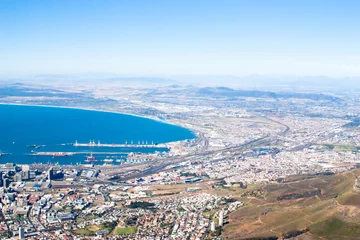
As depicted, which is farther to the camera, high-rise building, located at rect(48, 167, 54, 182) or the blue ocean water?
the blue ocean water

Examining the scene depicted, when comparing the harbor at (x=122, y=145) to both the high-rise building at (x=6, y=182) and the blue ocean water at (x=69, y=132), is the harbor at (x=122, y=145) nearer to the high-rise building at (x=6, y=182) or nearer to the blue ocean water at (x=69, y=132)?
the blue ocean water at (x=69, y=132)

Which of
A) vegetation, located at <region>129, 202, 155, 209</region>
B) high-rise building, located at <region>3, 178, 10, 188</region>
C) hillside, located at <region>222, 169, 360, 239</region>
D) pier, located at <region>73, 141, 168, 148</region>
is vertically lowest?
high-rise building, located at <region>3, 178, 10, 188</region>

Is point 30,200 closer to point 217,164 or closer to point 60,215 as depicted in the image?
point 60,215

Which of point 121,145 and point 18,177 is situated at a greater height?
point 121,145

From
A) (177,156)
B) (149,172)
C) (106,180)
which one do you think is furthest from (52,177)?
(177,156)

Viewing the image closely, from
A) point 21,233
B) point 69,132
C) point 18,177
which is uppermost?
point 69,132

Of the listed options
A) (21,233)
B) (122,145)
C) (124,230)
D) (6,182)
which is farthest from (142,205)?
(122,145)

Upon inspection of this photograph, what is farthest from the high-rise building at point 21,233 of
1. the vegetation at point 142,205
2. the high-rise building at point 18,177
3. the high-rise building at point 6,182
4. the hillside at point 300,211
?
the high-rise building at point 18,177

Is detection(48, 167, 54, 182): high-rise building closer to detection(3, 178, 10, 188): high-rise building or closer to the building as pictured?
the building

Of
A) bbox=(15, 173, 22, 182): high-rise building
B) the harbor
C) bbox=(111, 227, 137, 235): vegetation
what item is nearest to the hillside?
bbox=(111, 227, 137, 235): vegetation

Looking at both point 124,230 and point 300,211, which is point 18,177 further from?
point 300,211
